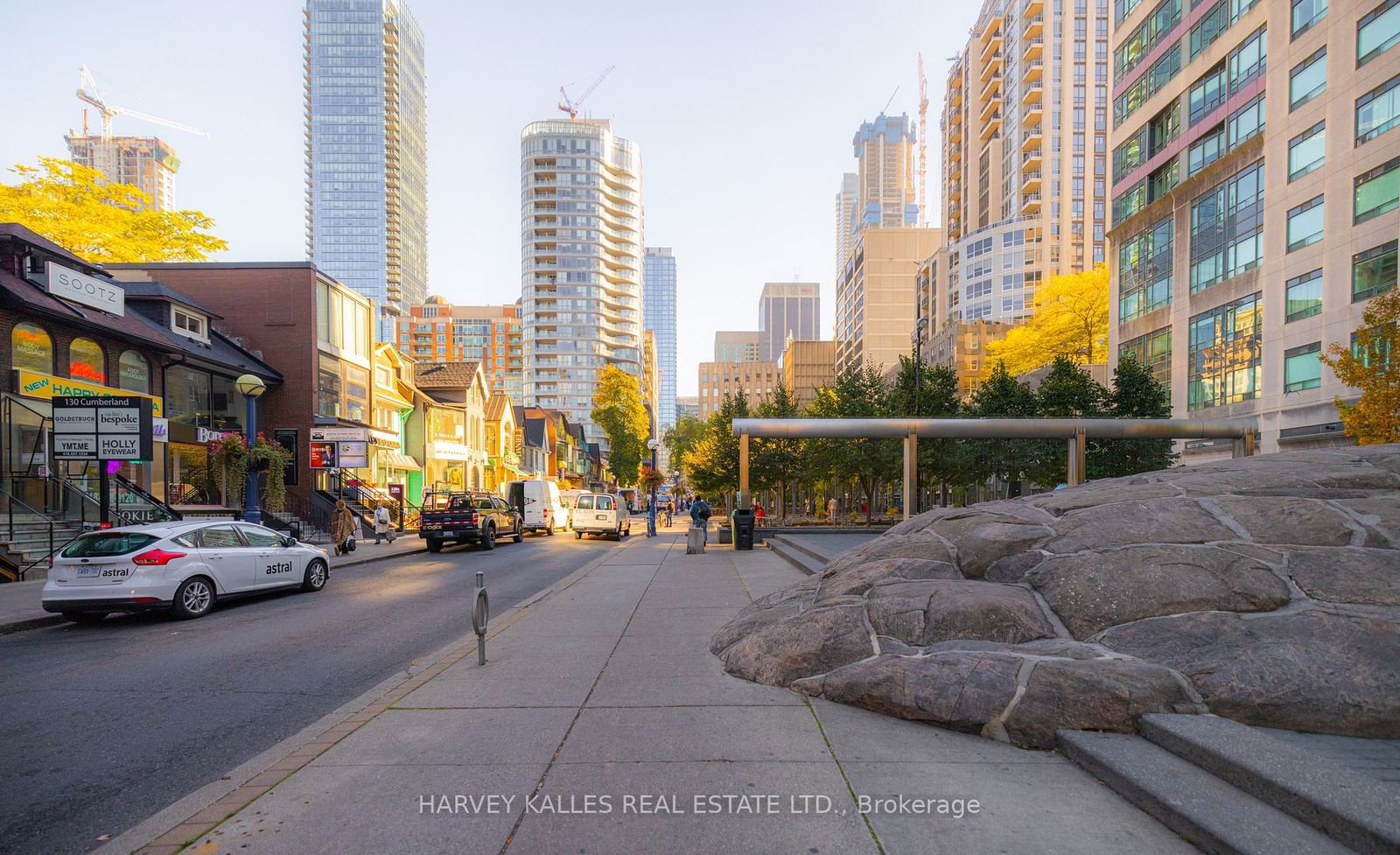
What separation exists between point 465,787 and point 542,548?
72.3ft

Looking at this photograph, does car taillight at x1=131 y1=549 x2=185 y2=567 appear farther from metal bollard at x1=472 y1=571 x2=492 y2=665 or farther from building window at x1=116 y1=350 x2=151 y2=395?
building window at x1=116 y1=350 x2=151 y2=395

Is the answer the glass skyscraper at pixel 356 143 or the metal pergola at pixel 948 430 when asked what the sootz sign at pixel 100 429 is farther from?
the glass skyscraper at pixel 356 143

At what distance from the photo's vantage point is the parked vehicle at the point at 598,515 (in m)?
31.7

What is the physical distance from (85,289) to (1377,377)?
114ft

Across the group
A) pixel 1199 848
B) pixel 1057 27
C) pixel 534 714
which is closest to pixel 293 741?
pixel 534 714

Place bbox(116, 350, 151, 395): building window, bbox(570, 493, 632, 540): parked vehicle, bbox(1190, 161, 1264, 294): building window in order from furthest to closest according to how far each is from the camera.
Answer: bbox(570, 493, 632, 540): parked vehicle
bbox(1190, 161, 1264, 294): building window
bbox(116, 350, 151, 395): building window

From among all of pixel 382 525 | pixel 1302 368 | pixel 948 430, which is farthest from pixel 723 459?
pixel 1302 368

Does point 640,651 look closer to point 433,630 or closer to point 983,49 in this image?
point 433,630

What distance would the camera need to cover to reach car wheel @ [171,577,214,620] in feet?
35.2

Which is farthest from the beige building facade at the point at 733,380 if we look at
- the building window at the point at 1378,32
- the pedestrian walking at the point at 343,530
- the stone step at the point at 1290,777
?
the stone step at the point at 1290,777

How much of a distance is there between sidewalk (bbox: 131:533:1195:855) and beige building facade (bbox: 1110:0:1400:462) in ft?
98.6

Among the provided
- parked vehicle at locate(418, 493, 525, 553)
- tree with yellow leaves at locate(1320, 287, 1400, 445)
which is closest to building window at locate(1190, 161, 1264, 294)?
tree with yellow leaves at locate(1320, 287, 1400, 445)

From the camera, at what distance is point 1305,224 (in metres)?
28.0

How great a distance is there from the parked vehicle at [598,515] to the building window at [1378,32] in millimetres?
33534
